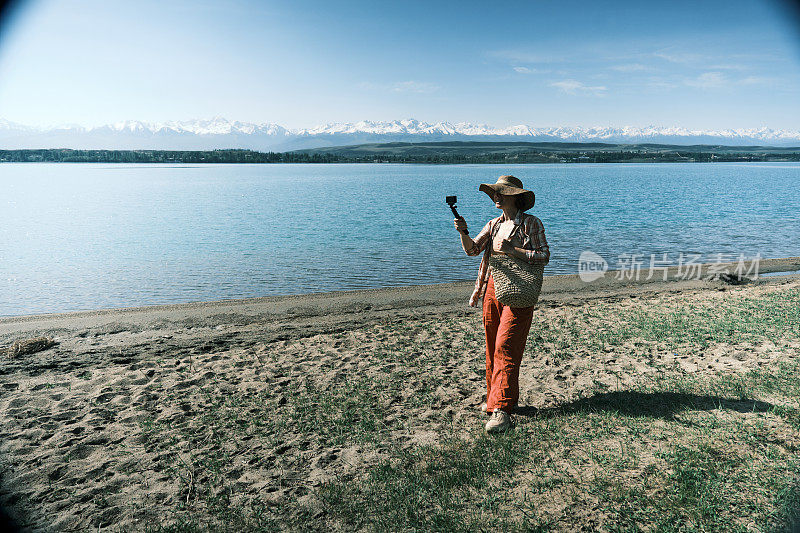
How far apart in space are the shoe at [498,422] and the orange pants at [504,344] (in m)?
0.07

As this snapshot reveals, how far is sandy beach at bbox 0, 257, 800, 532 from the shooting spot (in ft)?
13.7

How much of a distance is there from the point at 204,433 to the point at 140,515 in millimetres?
1463

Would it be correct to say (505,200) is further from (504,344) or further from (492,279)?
(504,344)

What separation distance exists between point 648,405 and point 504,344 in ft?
6.97

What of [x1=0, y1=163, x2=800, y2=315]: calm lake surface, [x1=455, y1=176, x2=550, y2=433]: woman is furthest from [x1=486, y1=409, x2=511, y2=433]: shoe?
[x1=0, y1=163, x2=800, y2=315]: calm lake surface

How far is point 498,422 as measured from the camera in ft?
17.9

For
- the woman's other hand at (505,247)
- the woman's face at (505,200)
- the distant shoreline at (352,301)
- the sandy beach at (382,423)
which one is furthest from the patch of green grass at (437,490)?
the distant shoreline at (352,301)

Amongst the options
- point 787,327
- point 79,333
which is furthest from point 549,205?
point 79,333

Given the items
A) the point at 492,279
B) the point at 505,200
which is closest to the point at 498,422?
the point at 492,279

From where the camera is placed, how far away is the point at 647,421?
5465 mm

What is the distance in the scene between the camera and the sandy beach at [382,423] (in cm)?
418

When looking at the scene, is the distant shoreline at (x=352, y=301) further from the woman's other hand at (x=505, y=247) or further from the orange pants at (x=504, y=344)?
the woman's other hand at (x=505, y=247)

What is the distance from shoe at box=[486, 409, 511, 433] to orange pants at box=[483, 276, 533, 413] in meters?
0.07

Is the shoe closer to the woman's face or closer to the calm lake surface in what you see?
the woman's face
